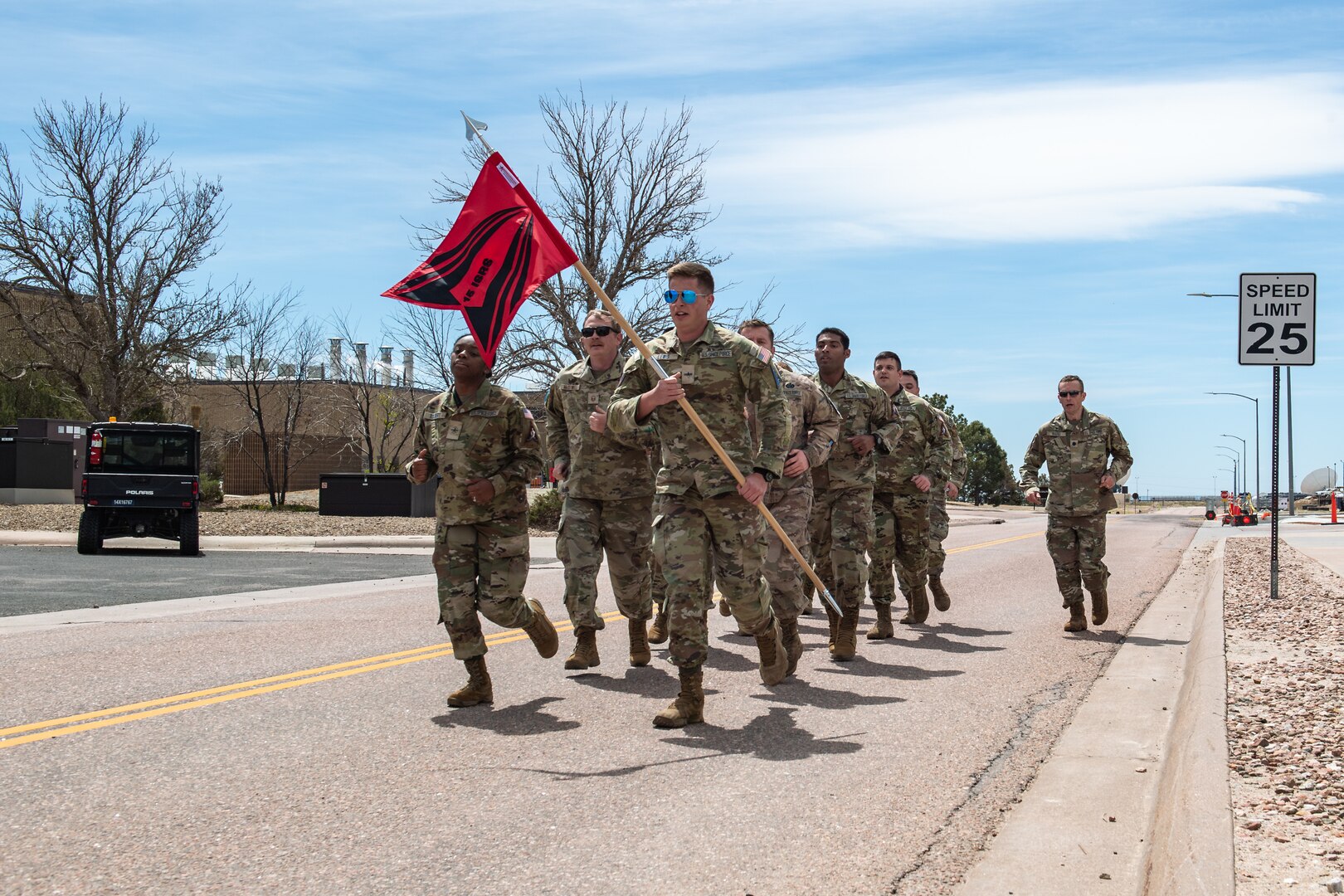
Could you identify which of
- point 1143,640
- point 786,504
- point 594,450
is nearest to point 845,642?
point 786,504

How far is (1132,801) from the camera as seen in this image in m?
5.11

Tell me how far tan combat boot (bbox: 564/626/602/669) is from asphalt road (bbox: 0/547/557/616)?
597 centimetres

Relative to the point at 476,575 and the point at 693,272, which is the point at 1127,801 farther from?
the point at 476,575

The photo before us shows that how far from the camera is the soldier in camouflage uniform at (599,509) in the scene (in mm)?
7895

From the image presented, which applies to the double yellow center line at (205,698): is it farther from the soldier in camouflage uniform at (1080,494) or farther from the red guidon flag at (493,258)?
the soldier in camouflage uniform at (1080,494)

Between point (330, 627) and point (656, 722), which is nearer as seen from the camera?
point (656, 722)

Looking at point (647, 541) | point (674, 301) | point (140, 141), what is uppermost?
point (140, 141)

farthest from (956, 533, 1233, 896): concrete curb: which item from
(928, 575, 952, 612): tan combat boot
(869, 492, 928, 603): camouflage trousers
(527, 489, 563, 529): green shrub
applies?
(527, 489, 563, 529): green shrub

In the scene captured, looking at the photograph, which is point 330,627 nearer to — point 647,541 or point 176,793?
point 647,541

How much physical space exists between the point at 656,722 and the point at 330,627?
470 cm

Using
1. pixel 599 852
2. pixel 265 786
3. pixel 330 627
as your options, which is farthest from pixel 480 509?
pixel 330 627

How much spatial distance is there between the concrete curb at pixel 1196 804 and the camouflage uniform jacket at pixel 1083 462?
3.05m

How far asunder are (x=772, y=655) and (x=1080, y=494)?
15.6 ft

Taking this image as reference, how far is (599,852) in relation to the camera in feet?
14.1
